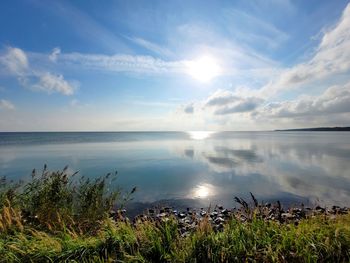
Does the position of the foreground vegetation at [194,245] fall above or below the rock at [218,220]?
above

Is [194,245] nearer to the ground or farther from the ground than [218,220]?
farther from the ground

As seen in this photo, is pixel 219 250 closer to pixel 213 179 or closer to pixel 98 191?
pixel 98 191

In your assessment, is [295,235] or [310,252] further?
[295,235]

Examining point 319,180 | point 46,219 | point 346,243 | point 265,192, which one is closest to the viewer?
point 346,243

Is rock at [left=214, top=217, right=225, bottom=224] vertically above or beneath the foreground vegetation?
beneath

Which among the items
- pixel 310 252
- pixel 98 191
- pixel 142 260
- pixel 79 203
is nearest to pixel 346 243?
pixel 310 252

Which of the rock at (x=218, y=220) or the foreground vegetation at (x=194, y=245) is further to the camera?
the rock at (x=218, y=220)

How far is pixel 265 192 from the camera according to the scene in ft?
67.3

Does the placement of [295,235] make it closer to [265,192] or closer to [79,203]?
[79,203]

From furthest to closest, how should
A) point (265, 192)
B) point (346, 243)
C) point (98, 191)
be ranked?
point (265, 192) → point (98, 191) → point (346, 243)

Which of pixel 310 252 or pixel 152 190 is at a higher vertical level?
pixel 310 252

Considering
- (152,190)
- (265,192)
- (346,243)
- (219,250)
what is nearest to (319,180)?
(265,192)

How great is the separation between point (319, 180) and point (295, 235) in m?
21.2

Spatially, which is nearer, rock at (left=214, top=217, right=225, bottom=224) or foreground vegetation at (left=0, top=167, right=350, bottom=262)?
foreground vegetation at (left=0, top=167, right=350, bottom=262)
